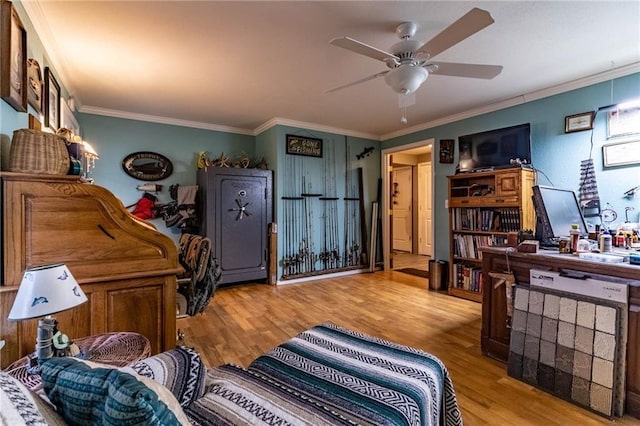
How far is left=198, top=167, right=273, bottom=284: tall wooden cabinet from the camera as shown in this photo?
414 centimetres

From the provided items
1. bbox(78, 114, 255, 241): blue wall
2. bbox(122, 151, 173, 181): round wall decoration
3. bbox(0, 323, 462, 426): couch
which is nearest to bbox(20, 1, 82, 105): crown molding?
bbox(78, 114, 255, 241): blue wall

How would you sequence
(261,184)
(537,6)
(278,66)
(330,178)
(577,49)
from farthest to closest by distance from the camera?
(330,178)
(261,184)
(278,66)
(577,49)
(537,6)

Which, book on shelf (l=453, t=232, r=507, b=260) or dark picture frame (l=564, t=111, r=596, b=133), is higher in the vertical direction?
dark picture frame (l=564, t=111, r=596, b=133)

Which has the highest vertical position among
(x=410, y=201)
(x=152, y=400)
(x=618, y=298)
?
(x=410, y=201)

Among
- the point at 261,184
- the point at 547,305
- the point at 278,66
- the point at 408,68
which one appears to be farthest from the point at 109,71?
the point at 547,305

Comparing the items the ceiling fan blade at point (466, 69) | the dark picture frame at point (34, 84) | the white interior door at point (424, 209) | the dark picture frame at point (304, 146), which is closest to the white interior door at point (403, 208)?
the white interior door at point (424, 209)

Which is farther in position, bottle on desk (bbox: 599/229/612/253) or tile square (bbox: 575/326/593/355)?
bottle on desk (bbox: 599/229/612/253)

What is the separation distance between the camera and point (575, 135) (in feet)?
10.3

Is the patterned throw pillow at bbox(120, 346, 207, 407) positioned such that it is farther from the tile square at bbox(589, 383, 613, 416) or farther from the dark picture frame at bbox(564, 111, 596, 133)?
the dark picture frame at bbox(564, 111, 596, 133)

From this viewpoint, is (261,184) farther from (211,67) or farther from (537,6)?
(537,6)

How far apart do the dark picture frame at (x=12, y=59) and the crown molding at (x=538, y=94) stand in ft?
14.3

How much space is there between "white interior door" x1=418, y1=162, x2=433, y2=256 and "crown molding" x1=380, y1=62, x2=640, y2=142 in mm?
2497

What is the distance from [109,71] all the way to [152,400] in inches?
130

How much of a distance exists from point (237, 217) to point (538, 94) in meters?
3.96
